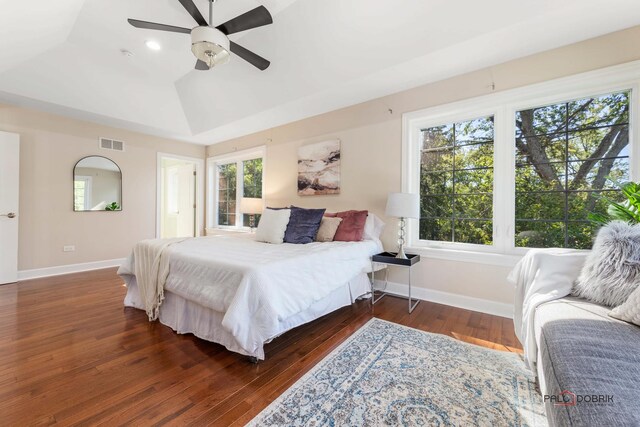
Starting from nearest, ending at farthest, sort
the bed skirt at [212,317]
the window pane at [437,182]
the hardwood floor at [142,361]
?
1. the hardwood floor at [142,361]
2. the bed skirt at [212,317]
3. the window pane at [437,182]

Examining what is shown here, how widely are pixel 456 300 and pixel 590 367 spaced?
211 cm

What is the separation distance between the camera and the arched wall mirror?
4.18m

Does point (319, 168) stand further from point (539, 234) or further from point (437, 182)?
point (539, 234)

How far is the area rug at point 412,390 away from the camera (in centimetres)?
131

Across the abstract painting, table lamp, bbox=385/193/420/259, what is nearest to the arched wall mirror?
the abstract painting

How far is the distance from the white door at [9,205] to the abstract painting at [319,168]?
3.80m

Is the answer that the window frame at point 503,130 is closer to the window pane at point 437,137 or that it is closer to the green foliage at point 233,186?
the window pane at point 437,137

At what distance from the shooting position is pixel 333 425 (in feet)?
4.15

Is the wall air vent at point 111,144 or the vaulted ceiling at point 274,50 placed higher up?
the vaulted ceiling at point 274,50

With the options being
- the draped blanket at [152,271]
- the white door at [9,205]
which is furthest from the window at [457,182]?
the white door at [9,205]

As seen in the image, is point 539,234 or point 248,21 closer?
point 248,21

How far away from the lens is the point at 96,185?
14.3 feet

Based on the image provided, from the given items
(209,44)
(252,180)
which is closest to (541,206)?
(209,44)

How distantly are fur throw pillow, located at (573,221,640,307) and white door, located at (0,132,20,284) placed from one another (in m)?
5.91
